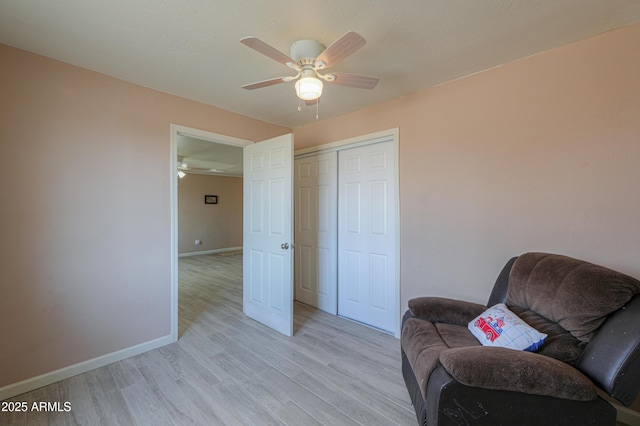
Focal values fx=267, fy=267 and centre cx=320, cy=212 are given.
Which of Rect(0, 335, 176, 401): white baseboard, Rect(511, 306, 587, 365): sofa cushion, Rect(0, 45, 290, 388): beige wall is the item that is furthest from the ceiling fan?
Rect(0, 335, 176, 401): white baseboard

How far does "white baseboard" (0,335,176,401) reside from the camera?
185cm

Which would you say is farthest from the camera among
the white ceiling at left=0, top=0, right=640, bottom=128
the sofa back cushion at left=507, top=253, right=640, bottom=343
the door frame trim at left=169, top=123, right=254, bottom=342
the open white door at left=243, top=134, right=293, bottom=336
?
the open white door at left=243, top=134, right=293, bottom=336

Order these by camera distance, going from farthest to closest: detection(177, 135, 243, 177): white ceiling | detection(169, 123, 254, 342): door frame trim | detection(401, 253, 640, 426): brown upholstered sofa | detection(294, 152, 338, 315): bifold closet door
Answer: detection(177, 135, 243, 177): white ceiling
detection(294, 152, 338, 315): bifold closet door
detection(169, 123, 254, 342): door frame trim
detection(401, 253, 640, 426): brown upholstered sofa

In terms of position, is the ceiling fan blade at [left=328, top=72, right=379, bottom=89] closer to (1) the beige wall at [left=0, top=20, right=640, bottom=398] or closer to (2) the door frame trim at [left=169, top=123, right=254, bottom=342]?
(1) the beige wall at [left=0, top=20, right=640, bottom=398]

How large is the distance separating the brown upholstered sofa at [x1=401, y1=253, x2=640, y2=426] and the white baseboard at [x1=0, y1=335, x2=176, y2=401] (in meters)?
2.34

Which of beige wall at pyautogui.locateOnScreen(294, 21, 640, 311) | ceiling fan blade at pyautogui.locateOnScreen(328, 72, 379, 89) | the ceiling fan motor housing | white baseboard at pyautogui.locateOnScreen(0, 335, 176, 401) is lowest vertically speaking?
white baseboard at pyautogui.locateOnScreen(0, 335, 176, 401)

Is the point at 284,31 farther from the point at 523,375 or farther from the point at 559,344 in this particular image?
the point at 559,344

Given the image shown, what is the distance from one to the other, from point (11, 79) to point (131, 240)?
4.48 ft

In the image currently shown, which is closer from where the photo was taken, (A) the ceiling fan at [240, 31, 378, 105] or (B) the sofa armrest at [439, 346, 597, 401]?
(B) the sofa armrest at [439, 346, 597, 401]

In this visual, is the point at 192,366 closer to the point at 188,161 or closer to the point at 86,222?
the point at 86,222

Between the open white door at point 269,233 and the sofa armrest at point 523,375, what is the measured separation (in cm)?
184

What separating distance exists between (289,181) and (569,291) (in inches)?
86.9

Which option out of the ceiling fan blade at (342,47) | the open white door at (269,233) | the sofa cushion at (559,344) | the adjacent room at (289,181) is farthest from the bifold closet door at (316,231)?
the sofa cushion at (559,344)

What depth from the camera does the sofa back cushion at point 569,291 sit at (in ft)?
3.90
